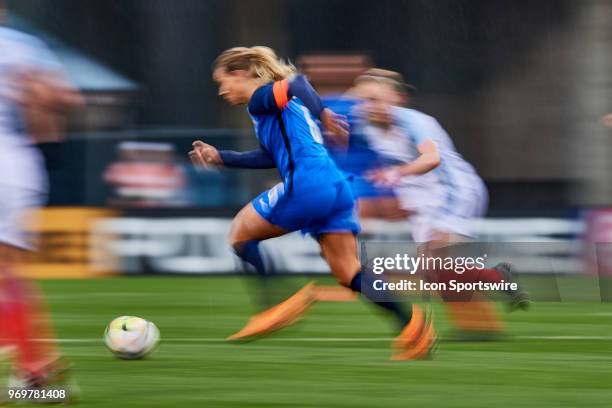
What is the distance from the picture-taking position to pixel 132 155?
54.9 ft

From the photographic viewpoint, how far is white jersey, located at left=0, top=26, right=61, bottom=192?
5.96 m

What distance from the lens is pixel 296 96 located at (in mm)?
7422

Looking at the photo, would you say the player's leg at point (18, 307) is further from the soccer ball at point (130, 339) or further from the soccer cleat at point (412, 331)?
the soccer cleat at point (412, 331)

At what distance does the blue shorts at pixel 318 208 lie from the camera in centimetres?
787

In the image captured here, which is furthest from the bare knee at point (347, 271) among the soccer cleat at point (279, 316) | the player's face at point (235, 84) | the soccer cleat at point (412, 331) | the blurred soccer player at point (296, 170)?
the player's face at point (235, 84)

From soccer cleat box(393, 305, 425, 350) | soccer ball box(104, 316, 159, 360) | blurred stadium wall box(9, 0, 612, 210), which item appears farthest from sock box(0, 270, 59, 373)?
blurred stadium wall box(9, 0, 612, 210)

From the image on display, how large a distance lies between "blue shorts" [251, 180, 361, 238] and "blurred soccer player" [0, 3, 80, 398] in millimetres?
2069

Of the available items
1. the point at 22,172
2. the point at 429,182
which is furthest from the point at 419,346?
the point at 22,172

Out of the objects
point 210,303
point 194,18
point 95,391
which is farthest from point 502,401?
point 194,18

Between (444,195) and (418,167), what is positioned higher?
(418,167)

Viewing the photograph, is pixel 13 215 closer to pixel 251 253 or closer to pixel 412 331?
pixel 412 331

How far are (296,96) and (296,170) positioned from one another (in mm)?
614

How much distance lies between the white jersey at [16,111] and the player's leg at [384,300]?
2.18 meters

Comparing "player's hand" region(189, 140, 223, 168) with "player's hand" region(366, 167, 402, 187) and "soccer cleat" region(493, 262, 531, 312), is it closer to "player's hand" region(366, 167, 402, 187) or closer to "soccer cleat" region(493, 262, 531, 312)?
"player's hand" region(366, 167, 402, 187)
